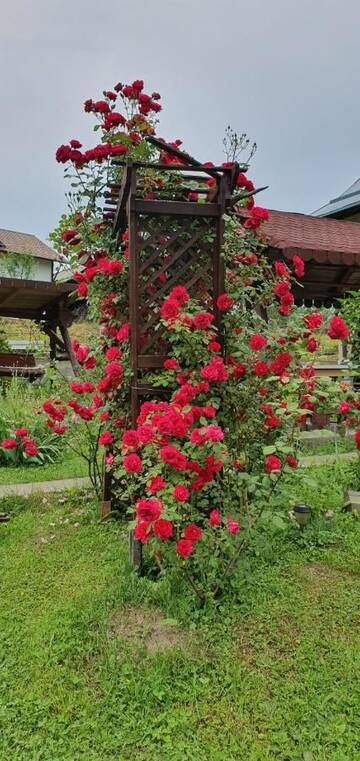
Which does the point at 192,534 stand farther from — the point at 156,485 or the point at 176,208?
the point at 176,208

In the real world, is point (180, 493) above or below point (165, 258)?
below

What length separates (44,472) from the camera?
4.65 m

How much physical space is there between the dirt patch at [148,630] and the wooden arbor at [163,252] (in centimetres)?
33

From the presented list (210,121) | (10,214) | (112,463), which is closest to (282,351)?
(112,463)

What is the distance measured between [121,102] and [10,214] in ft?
67.1

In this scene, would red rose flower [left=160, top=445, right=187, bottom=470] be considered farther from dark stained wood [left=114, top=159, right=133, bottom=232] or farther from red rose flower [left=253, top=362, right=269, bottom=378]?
dark stained wood [left=114, top=159, right=133, bottom=232]

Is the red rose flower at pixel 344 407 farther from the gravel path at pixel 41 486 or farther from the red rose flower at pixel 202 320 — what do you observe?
the gravel path at pixel 41 486

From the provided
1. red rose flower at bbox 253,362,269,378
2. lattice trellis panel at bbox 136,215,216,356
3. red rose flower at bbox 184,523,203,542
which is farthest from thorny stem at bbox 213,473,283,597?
lattice trellis panel at bbox 136,215,216,356

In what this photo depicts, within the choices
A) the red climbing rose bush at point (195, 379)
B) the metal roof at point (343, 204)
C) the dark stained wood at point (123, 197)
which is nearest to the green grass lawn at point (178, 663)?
the red climbing rose bush at point (195, 379)

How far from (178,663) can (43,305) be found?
293 inches

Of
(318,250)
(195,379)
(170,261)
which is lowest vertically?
(195,379)

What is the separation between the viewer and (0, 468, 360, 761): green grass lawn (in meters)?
1.53

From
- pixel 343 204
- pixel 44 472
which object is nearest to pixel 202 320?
pixel 44 472

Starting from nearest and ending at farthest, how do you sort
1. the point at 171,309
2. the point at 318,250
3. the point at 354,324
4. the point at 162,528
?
the point at 162,528 < the point at 171,309 < the point at 354,324 < the point at 318,250
